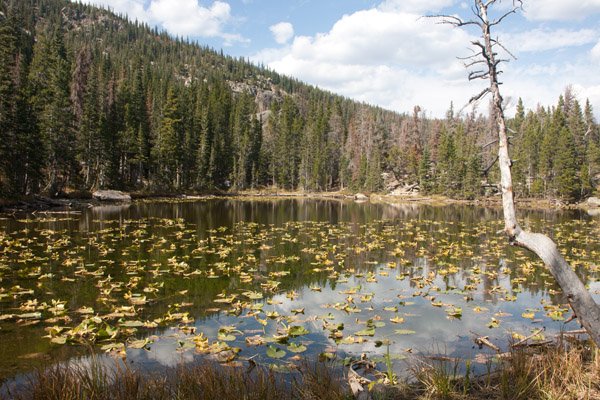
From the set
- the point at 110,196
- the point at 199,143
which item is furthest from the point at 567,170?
A: the point at 110,196

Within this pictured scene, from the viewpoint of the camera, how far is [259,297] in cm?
1189

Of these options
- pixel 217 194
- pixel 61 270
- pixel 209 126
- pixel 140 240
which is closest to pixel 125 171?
pixel 217 194

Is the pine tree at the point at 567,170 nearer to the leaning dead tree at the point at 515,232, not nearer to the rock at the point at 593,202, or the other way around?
the rock at the point at 593,202

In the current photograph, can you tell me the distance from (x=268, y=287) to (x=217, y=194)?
65.2 m

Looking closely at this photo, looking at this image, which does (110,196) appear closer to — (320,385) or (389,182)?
(320,385)

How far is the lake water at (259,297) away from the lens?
8257mm

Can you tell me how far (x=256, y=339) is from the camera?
28.4 feet

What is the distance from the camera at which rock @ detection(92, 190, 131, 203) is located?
49.3 m

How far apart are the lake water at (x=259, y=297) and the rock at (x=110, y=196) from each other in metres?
27.9

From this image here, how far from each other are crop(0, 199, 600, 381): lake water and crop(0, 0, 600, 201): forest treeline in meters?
15.8

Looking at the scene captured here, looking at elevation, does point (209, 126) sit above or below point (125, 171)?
above


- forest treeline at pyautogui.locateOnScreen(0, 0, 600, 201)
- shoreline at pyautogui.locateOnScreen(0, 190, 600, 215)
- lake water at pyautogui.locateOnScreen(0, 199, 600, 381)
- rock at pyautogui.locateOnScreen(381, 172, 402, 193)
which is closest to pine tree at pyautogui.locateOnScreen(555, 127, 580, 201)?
forest treeline at pyautogui.locateOnScreen(0, 0, 600, 201)

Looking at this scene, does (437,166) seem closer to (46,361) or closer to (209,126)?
(209,126)

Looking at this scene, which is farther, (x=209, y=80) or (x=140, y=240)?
(x=209, y=80)
